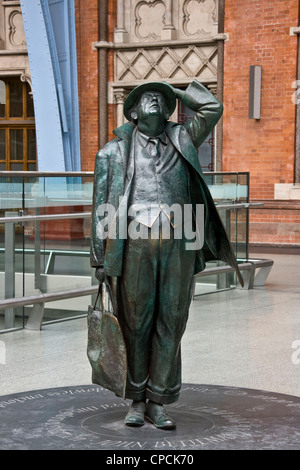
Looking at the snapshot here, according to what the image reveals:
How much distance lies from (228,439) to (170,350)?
548mm

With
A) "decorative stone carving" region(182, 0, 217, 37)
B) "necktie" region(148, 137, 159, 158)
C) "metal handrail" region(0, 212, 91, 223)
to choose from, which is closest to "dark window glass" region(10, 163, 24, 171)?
"decorative stone carving" region(182, 0, 217, 37)

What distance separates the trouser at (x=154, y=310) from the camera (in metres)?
4.32

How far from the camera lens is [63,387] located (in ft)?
17.7

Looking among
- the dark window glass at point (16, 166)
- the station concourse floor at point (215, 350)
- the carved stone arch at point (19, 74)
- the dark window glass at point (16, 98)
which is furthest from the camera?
the dark window glass at point (16, 166)

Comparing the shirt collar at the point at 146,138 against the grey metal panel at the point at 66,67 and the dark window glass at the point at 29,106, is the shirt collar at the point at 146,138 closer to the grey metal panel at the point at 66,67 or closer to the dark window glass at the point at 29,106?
the grey metal panel at the point at 66,67

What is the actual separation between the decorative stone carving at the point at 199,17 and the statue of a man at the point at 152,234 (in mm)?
13784

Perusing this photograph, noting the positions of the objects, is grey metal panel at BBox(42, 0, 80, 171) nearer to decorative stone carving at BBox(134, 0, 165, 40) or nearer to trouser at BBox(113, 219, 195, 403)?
decorative stone carving at BBox(134, 0, 165, 40)

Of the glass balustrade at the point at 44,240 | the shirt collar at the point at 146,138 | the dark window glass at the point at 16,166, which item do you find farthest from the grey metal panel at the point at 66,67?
the shirt collar at the point at 146,138

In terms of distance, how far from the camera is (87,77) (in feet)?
61.4

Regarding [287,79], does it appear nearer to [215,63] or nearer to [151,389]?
[215,63]

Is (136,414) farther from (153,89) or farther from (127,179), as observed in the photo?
(153,89)

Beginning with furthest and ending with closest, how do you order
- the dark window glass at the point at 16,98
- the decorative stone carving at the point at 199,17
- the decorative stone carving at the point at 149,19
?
1. the dark window glass at the point at 16,98
2. the decorative stone carving at the point at 149,19
3. the decorative stone carving at the point at 199,17

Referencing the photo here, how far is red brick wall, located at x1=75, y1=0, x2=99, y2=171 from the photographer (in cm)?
1856

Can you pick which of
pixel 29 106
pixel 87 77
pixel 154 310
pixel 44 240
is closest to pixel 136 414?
pixel 154 310
